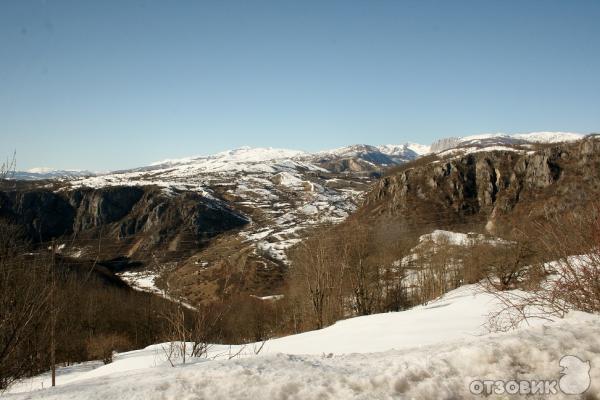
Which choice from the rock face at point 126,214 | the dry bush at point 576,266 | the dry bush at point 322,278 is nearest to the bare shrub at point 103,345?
the dry bush at point 322,278

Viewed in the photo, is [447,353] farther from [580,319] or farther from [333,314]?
[333,314]

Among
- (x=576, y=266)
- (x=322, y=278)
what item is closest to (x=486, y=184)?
(x=322, y=278)

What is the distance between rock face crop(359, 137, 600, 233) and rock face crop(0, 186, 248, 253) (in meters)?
68.5

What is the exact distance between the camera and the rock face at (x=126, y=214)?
161 metres

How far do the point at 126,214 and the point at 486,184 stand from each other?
5600 inches

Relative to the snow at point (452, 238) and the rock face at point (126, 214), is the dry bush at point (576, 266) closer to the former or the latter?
the snow at point (452, 238)

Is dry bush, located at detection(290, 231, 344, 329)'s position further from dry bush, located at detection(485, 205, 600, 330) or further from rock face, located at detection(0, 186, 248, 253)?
rock face, located at detection(0, 186, 248, 253)

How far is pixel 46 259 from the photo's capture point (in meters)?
14.4

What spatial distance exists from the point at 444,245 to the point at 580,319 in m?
49.9

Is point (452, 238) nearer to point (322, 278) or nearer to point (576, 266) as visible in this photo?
point (322, 278)

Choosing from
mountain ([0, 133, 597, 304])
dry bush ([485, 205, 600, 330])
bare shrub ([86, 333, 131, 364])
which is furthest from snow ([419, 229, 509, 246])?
bare shrub ([86, 333, 131, 364])

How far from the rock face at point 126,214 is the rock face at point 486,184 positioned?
225ft

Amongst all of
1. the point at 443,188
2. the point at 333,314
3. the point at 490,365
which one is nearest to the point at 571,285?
the point at 490,365

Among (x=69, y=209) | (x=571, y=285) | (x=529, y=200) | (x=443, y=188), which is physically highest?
(x=69, y=209)
